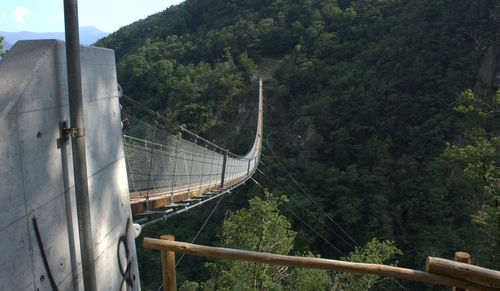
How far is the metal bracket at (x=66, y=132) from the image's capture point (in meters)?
1.00

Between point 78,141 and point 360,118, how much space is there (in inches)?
677

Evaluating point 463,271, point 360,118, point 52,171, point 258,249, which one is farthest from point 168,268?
point 360,118

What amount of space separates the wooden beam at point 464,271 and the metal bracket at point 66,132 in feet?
4.62

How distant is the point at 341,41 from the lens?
22078mm

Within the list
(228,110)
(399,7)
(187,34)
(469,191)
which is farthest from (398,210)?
(187,34)

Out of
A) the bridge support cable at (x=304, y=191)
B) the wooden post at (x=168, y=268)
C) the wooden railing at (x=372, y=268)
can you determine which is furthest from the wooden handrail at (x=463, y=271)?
the bridge support cable at (x=304, y=191)

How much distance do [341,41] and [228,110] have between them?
8.78 metres

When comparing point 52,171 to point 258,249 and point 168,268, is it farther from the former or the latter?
point 258,249

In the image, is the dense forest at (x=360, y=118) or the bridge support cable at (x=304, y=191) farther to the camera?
the bridge support cable at (x=304, y=191)

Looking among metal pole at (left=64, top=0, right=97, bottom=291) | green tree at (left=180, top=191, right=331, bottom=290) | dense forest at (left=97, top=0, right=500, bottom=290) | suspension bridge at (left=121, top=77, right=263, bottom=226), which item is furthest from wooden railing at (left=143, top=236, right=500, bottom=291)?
green tree at (left=180, top=191, right=331, bottom=290)

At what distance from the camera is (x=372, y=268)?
1.46 meters

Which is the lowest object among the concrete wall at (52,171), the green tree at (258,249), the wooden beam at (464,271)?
the green tree at (258,249)

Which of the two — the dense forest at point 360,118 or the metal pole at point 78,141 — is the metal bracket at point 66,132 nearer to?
the metal pole at point 78,141

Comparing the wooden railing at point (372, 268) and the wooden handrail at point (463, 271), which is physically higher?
the wooden handrail at point (463, 271)
